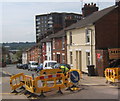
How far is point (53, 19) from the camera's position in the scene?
482ft

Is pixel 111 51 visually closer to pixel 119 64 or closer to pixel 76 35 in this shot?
pixel 119 64

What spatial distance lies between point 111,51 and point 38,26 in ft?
453

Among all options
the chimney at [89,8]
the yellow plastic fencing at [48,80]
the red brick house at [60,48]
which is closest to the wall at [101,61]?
the yellow plastic fencing at [48,80]

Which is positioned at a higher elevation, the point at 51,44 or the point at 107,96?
the point at 51,44

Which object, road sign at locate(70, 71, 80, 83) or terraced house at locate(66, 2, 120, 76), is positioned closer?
road sign at locate(70, 71, 80, 83)

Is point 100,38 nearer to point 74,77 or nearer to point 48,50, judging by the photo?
point 74,77

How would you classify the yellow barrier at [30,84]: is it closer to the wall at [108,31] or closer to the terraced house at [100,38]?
the terraced house at [100,38]

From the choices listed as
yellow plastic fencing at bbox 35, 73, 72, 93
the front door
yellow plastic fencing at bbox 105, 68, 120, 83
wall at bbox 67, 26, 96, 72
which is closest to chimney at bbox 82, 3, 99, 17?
wall at bbox 67, 26, 96, 72

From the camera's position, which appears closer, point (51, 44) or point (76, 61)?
point (76, 61)

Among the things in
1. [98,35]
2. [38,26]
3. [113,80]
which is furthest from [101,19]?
[38,26]

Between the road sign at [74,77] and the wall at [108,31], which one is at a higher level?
the wall at [108,31]

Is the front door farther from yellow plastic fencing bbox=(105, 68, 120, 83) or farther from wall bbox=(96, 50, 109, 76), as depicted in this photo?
yellow plastic fencing bbox=(105, 68, 120, 83)

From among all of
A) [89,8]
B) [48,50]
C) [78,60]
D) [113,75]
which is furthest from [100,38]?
[48,50]

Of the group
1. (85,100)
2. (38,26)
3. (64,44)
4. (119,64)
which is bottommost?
(85,100)
